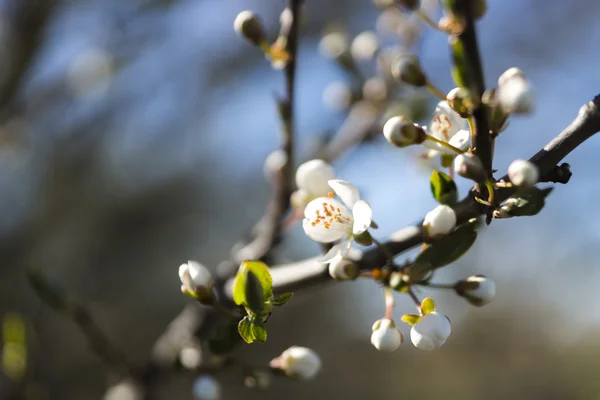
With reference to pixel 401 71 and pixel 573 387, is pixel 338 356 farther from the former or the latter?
pixel 401 71

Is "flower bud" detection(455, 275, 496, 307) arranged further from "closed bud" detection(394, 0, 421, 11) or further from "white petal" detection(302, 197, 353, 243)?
"closed bud" detection(394, 0, 421, 11)

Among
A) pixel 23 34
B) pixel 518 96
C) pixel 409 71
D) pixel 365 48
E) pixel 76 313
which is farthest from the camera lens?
pixel 23 34

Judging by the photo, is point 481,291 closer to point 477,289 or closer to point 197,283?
point 477,289

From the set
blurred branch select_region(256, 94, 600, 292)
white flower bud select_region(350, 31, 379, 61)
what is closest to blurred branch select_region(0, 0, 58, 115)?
white flower bud select_region(350, 31, 379, 61)

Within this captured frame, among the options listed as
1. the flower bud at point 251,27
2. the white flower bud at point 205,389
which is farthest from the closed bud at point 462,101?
the white flower bud at point 205,389

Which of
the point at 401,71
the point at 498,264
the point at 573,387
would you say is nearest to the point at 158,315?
the point at 498,264

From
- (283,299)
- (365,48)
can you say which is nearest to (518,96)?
(283,299)
